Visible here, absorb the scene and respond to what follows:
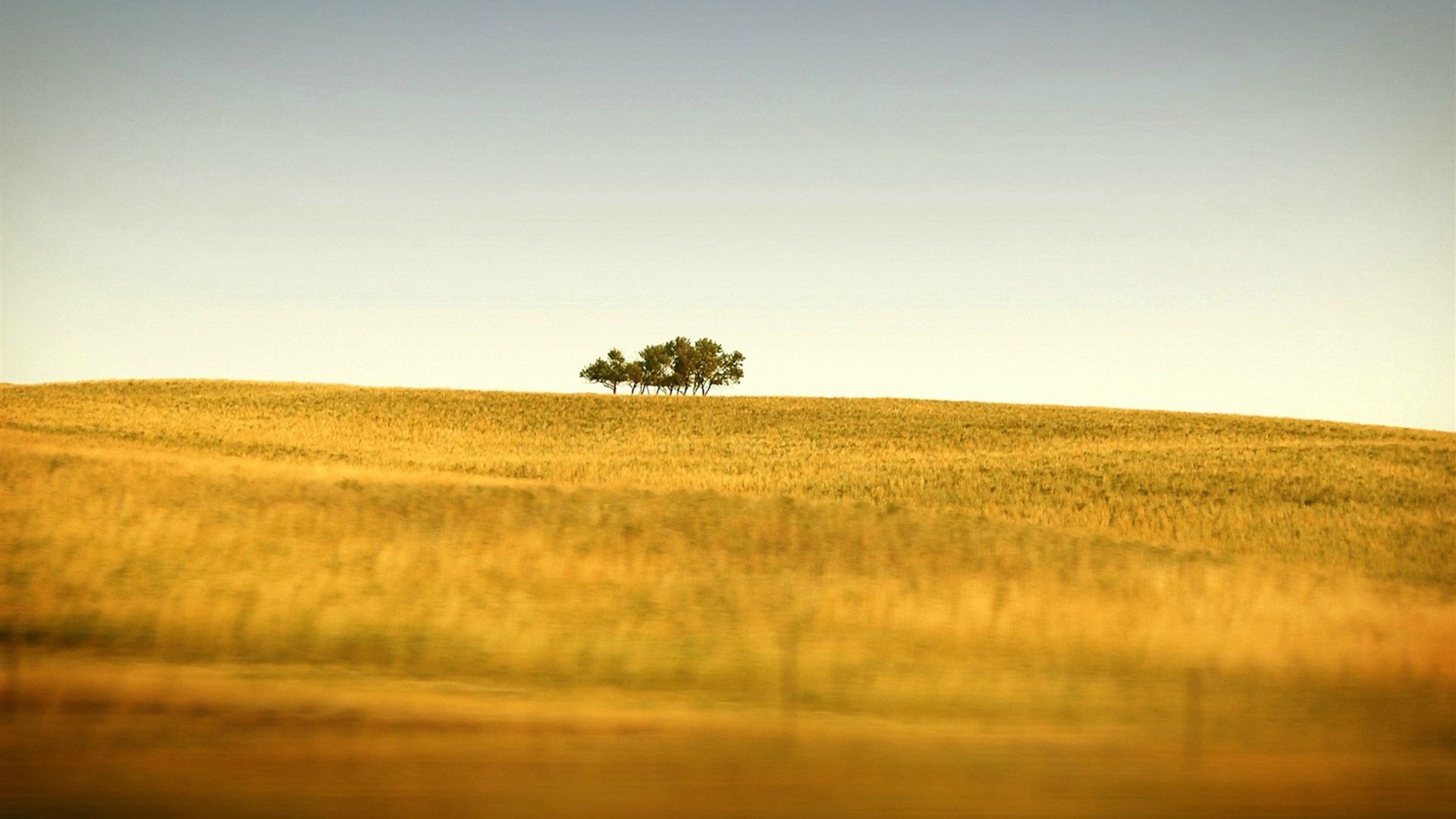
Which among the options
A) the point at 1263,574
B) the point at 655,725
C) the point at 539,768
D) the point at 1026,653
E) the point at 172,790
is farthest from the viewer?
the point at 1263,574

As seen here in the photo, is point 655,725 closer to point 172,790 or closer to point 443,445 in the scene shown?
point 172,790

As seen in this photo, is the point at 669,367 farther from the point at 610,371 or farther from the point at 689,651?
the point at 689,651

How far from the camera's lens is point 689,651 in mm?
9312

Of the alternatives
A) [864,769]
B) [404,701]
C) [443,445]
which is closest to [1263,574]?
[864,769]

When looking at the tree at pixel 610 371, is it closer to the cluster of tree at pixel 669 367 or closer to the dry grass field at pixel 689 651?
the cluster of tree at pixel 669 367

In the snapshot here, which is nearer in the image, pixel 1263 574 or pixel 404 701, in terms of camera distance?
pixel 404 701

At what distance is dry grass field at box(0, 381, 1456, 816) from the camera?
18.9 feet

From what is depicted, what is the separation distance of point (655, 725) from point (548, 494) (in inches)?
576

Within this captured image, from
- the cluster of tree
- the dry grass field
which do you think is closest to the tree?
the cluster of tree

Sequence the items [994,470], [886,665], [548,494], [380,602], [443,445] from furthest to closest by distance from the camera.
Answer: [443,445] < [994,470] < [548,494] < [380,602] < [886,665]

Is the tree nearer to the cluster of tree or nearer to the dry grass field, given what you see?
the cluster of tree

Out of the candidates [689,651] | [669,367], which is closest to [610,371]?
[669,367]

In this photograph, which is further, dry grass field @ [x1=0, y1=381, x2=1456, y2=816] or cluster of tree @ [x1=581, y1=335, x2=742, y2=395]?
cluster of tree @ [x1=581, y1=335, x2=742, y2=395]

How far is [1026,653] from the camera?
32.4 ft
